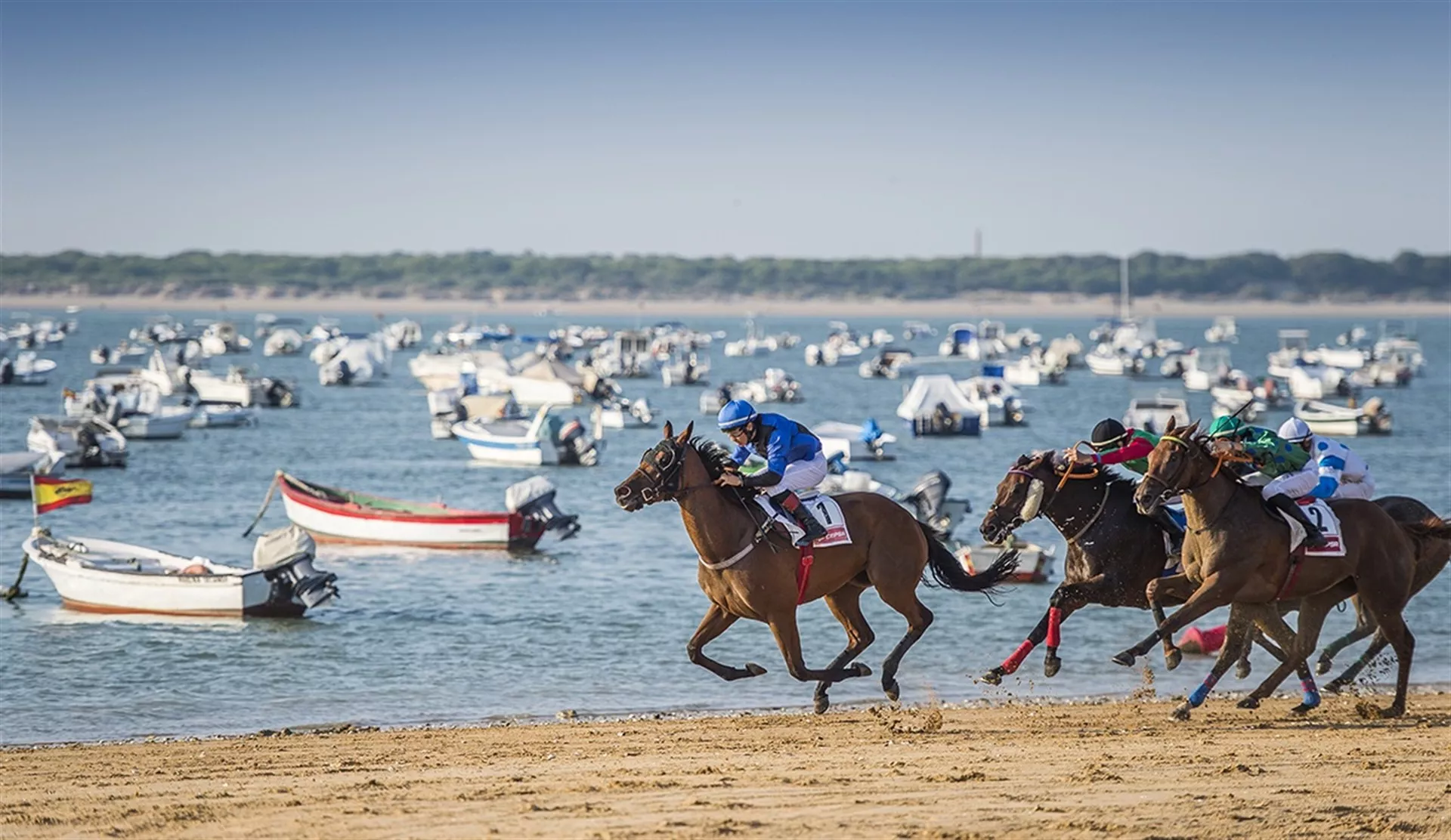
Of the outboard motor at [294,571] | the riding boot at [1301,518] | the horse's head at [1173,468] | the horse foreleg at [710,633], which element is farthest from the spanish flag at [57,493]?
the riding boot at [1301,518]

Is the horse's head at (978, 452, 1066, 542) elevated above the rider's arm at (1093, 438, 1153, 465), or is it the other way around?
the rider's arm at (1093, 438, 1153, 465)

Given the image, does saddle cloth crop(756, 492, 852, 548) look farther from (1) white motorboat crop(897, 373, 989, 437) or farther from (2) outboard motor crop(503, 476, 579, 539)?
(1) white motorboat crop(897, 373, 989, 437)

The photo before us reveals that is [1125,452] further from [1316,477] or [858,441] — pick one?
[858,441]

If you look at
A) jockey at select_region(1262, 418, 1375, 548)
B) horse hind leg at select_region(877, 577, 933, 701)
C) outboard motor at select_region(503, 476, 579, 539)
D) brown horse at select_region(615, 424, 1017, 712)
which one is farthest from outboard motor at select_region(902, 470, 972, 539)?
horse hind leg at select_region(877, 577, 933, 701)

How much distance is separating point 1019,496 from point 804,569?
1.94 metres

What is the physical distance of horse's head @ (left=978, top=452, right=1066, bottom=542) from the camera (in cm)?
1452

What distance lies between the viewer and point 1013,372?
99.2 meters

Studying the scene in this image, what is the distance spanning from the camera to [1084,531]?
14781mm

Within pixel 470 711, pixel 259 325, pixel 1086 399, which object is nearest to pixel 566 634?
pixel 470 711

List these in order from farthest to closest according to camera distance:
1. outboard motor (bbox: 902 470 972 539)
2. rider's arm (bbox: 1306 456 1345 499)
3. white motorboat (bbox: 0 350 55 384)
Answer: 1. white motorboat (bbox: 0 350 55 384)
2. outboard motor (bbox: 902 470 972 539)
3. rider's arm (bbox: 1306 456 1345 499)

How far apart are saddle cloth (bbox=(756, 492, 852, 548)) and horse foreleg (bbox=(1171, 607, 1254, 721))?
3.17 meters

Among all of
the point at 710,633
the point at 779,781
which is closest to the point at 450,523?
the point at 710,633

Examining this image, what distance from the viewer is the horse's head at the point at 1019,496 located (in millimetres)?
14516

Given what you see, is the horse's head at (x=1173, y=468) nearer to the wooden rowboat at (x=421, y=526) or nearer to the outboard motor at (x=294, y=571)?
the outboard motor at (x=294, y=571)
